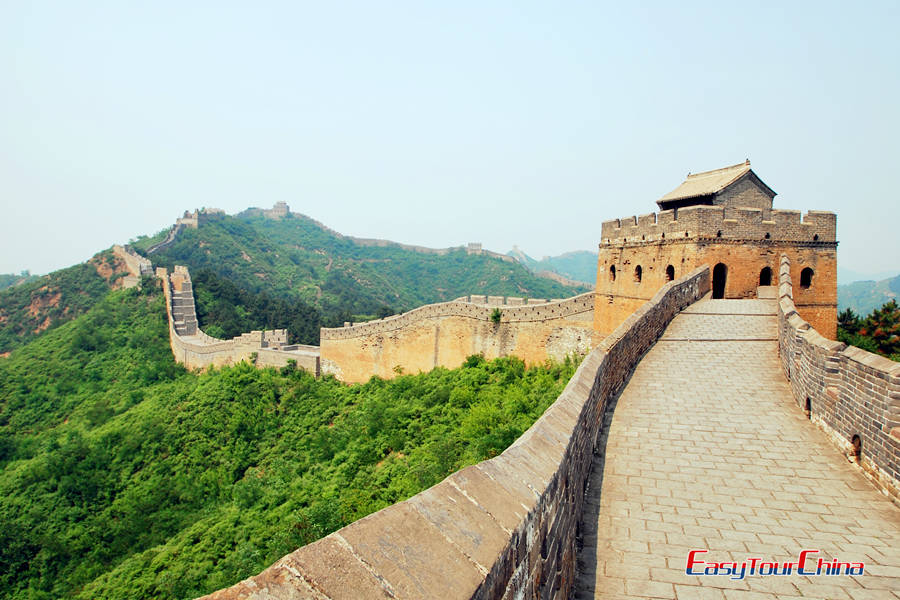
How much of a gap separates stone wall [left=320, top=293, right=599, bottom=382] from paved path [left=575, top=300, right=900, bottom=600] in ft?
29.6

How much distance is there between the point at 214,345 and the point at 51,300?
1865cm

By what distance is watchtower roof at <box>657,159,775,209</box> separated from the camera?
12.7 m

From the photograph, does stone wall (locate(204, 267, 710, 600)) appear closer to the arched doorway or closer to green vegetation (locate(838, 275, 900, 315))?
the arched doorway

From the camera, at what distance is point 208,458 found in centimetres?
1798

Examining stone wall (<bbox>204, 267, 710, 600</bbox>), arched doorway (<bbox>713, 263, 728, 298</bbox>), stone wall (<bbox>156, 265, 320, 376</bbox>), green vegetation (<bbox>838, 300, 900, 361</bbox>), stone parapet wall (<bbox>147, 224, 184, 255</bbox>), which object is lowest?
stone wall (<bbox>156, 265, 320, 376</bbox>)

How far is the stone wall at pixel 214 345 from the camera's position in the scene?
22.5 metres

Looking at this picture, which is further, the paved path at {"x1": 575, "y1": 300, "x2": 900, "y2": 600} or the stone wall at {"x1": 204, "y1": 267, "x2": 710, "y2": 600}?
the paved path at {"x1": 575, "y1": 300, "x2": 900, "y2": 600}

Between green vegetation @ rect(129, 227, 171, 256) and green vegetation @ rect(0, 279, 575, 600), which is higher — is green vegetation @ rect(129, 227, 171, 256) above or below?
above

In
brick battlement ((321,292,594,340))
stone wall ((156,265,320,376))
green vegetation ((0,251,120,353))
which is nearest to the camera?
brick battlement ((321,292,594,340))

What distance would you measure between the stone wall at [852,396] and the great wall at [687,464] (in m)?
0.02

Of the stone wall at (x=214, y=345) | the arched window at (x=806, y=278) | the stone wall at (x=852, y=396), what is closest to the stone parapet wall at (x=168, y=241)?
the stone wall at (x=214, y=345)

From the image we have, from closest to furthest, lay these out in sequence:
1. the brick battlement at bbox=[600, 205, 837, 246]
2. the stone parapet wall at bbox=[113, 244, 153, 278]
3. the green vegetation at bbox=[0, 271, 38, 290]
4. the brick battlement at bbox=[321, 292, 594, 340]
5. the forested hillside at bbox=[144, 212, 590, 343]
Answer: the brick battlement at bbox=[600, 205, 837, 246]
the brick battlement at bbox=[321, 292, 594, 340]
the stone parapet wall at bbox=[113, 244, 153, 278]
the forested hillside at bbox=[144, 212, 590, 343]
the green vegetation at bbox=[0, 271, 38, 290]

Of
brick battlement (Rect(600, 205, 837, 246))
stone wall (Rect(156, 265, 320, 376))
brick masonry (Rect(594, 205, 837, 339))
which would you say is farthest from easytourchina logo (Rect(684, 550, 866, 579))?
stone wall (Rect(156, 265, 320, 376))

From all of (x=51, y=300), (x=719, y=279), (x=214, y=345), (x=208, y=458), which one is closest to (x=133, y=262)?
(x=51, y=300)
